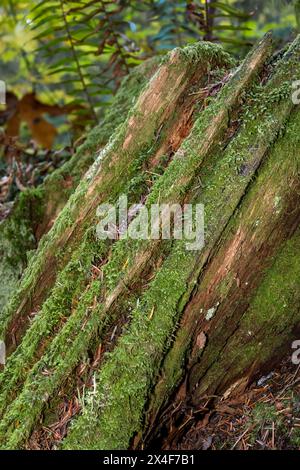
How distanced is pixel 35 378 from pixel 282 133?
1818 millimetres

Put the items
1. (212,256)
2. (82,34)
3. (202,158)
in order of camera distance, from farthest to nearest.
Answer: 1. (82,34)
2. (202,158)
3. (212,256)

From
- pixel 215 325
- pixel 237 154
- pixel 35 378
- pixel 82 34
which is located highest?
pixel 82 34

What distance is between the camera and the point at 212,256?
2.21m

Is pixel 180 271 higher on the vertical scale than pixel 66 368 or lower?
higher

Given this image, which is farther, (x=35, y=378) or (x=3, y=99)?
(x=3, y=99)

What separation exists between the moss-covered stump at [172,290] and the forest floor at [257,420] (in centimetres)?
11

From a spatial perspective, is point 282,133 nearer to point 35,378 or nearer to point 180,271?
point 180,271

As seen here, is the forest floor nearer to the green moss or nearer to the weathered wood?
the weathered wood

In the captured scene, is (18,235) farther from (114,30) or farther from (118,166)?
(114,30)

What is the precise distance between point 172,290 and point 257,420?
82 cm

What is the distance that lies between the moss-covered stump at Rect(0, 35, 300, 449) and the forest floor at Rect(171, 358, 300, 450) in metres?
0.11
